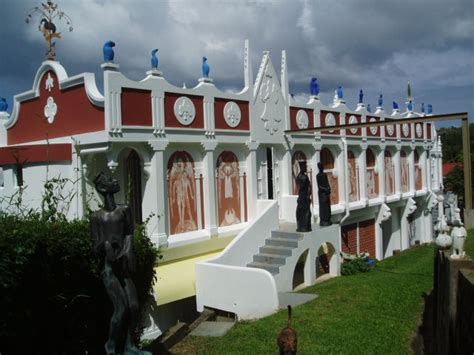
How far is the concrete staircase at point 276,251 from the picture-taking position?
12.5 m

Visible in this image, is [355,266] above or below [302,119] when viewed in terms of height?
below

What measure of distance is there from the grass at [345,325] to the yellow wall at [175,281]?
2.18 metres

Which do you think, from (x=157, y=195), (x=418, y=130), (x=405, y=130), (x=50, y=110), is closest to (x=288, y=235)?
(x=157, y=195)

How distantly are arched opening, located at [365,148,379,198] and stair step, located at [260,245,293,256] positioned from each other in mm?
9194

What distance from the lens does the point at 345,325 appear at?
8.93 m

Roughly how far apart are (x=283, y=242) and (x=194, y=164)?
3256 millimetres

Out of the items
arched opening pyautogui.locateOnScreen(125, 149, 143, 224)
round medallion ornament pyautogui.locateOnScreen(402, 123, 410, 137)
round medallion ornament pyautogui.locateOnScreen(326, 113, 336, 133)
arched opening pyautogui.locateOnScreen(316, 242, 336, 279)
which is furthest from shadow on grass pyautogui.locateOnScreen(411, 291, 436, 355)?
round medallion ornament pyautogui.locateOnScreen(402, 123, 410, 137)

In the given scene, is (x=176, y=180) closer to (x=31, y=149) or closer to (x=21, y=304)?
(x=31, y=149)

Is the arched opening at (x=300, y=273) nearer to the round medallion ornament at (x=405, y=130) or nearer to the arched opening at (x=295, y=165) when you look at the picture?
the arched opening at (x=295, y=165)

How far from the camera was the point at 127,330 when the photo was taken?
5.65 m

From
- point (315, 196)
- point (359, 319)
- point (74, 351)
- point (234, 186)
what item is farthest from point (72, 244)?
point (315, 196)

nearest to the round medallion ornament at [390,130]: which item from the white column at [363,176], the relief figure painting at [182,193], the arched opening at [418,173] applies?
the white column at [363,176]

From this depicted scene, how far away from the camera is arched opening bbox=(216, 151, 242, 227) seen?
14008 millimetres

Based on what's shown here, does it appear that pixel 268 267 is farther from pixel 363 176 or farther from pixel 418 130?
pixel 418 130
